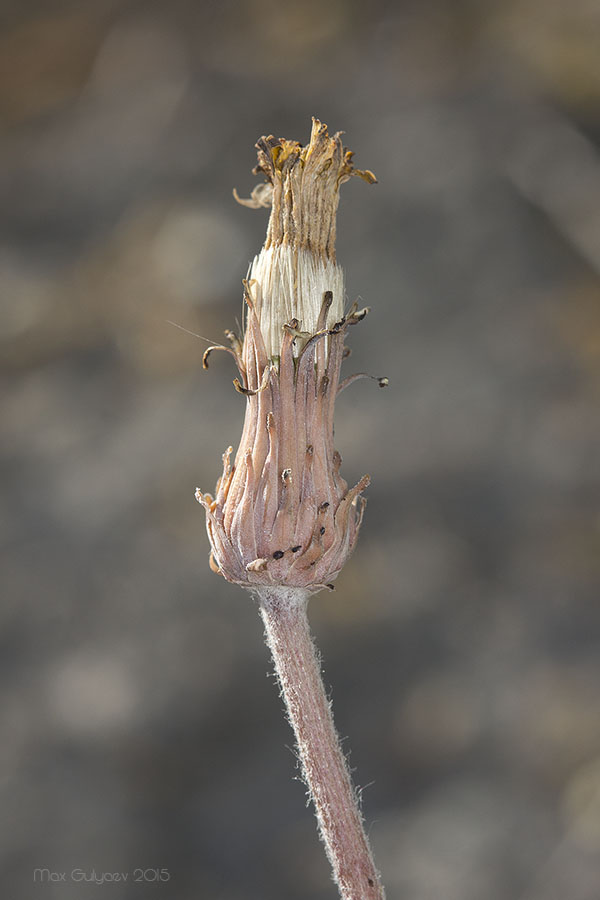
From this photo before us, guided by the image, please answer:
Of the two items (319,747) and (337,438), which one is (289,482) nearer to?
(319,747)

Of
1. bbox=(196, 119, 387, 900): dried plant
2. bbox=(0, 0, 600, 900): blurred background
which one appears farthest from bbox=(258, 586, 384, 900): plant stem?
bbox=(0, 0, 600, 900): blurred background

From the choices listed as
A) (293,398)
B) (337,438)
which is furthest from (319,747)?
(337,438)

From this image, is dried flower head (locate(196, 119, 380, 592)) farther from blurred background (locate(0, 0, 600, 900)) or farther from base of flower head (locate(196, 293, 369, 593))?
blurred background (locate(0, 0, 600, 900))

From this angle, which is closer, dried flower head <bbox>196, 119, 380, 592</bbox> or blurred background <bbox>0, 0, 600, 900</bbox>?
dried flower head <bbox>196, 119, 380, 592</bbox>

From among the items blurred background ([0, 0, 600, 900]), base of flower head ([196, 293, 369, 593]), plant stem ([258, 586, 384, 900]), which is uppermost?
blurred background ([0, 0, 600, 900])

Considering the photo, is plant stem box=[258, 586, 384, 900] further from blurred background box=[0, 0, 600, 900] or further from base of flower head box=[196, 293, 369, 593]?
blurred background box=[0, 0, 600, 900]

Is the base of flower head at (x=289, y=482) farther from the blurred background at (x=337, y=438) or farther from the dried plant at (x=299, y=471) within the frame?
the blurred background at (x=337, y=438)

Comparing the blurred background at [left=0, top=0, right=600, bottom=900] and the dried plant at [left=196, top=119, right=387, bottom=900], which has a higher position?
the blurred background at [left=0, top=0, right=600, bottom=900]
